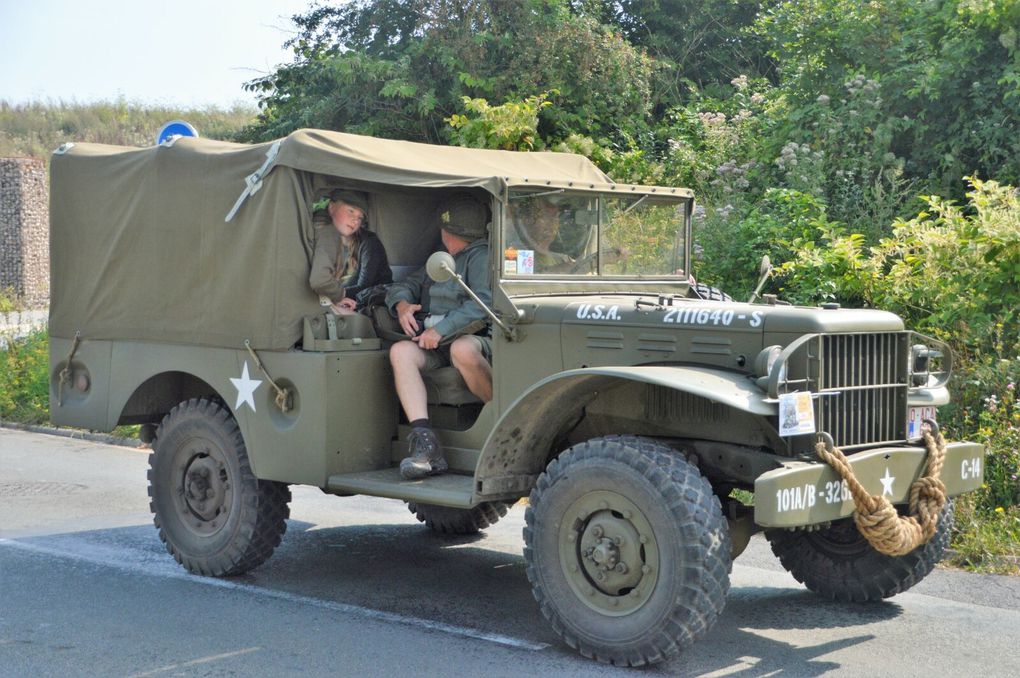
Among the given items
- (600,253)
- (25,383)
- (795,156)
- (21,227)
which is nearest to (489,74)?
(795,156)

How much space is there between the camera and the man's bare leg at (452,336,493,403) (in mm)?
6207

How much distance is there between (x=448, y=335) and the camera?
6.30m

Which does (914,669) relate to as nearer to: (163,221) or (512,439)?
(512,439)

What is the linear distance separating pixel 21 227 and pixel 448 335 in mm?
24547

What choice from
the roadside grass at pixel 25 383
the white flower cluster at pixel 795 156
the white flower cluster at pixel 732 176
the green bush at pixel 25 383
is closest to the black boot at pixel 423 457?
the white flower cluster at pixel 795 156

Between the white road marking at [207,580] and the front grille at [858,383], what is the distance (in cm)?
162

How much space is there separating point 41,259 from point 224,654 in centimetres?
2587

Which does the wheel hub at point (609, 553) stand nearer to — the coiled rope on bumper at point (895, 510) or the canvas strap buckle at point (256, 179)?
the coiled rope on bumper at point (895, 510)

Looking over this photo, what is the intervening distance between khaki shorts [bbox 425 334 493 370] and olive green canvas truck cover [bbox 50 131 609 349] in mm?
720

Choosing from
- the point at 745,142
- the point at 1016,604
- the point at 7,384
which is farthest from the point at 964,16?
the point at 7,384

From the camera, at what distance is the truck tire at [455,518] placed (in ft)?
25.4

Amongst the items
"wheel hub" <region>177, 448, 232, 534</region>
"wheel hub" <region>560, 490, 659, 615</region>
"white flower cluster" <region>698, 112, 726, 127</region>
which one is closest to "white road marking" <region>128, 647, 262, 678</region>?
"wheel hub" <region>560, 490, 659, 615</region>

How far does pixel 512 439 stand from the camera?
565 centimetres

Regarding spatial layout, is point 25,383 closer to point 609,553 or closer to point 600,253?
point 600,253
